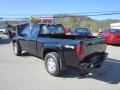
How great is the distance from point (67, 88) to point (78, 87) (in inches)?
13.8

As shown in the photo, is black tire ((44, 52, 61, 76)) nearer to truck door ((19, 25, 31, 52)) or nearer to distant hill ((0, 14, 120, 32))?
truck door ((19, 25, 31, 52))

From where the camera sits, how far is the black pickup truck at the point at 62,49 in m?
7.65

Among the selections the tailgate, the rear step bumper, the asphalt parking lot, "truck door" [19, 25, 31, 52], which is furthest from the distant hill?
the rear step bumper

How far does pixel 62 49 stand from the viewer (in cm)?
804

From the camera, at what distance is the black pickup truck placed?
7652 mm

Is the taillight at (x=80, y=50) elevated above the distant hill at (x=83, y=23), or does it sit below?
below

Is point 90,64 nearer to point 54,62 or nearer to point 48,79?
point 54,62

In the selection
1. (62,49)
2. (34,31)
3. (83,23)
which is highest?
(83,23)

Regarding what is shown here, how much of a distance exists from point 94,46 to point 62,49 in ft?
3.54

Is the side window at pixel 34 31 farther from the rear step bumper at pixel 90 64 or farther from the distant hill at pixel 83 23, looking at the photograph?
the distant hill at pixel 83 23

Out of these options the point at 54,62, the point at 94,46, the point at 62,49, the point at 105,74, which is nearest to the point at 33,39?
the point at 54,62

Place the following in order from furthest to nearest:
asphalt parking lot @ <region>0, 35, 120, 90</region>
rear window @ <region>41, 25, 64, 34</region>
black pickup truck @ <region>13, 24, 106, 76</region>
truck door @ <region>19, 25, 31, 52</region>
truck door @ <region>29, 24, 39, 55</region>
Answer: truck door @ <region>19, 25, 31, 52</region>, rear window @ <region>41, 25, 64, 34</region>, truck door @ <region>29, 24, 39, 55</region>, black pickup truck @ <region>13, 24, 106, 76</region>, asphalt parking lot @ <region>0, 35, 120, 90</region>

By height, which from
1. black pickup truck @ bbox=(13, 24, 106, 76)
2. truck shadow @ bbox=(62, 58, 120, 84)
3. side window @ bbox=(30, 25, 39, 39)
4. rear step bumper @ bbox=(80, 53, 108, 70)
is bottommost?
truck shadow @ bbox=(62, 58, 120, 84)

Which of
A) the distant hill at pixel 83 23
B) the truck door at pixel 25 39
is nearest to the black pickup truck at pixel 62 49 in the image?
the truck door at pixel 25 39
